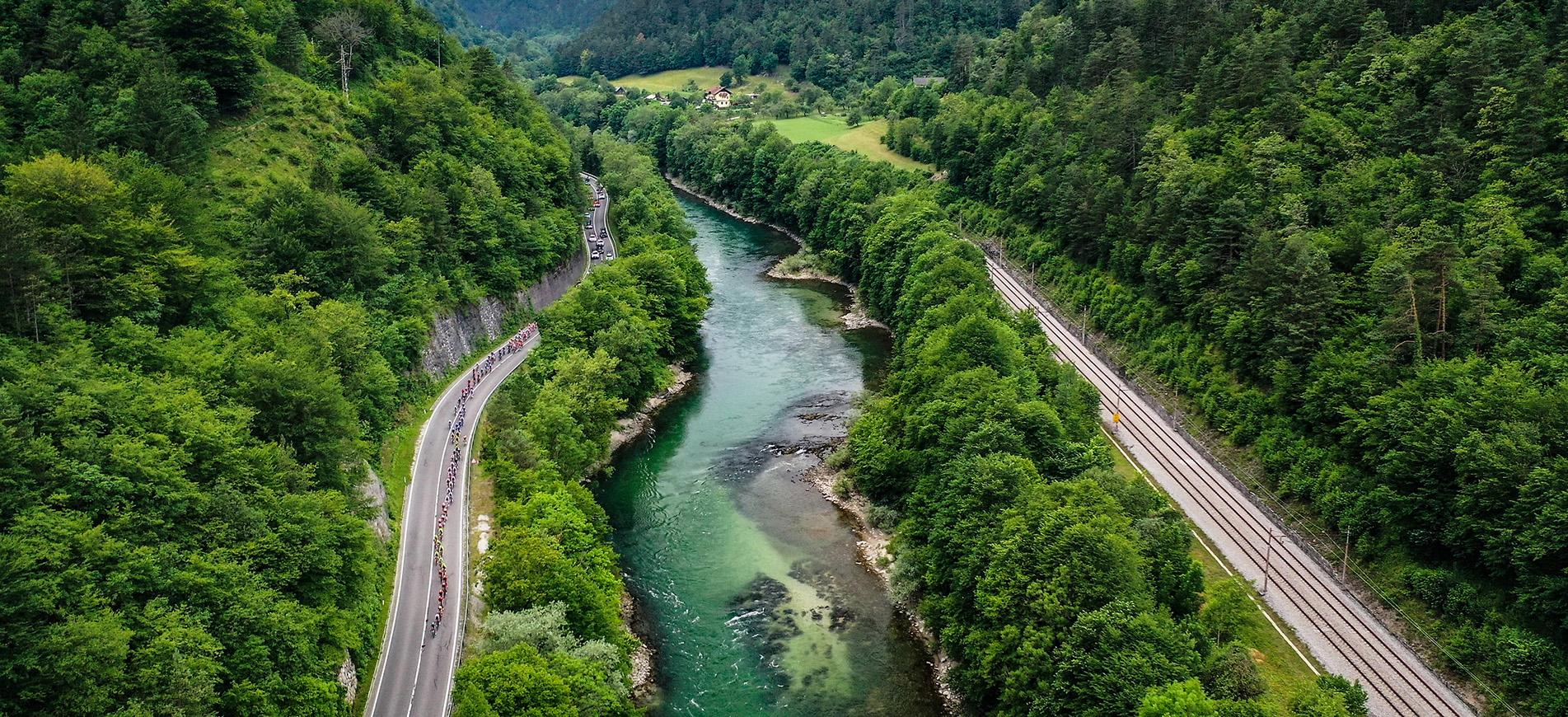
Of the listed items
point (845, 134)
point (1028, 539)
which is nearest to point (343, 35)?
point (1028, 539)

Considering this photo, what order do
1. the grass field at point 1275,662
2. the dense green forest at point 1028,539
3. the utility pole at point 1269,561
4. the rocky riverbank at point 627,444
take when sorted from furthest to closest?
the utility pole at point 1269,561, the rocky riverbank at point 627,444, the grass field at point 1275,662, the dense green forest at point 1028,539

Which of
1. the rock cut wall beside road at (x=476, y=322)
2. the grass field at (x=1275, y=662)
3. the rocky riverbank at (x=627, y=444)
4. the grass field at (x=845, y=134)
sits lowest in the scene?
the grass field at (x=1275, y=662)

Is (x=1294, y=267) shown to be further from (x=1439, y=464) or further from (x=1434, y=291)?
(x=1439, y=464)

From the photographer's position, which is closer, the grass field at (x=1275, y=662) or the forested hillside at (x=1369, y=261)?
the grass field at (x=1275, y=662)

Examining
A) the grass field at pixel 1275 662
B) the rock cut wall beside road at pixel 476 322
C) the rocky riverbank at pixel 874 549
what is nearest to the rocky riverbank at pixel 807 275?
the rock cut wall beside road at pixel 476 322

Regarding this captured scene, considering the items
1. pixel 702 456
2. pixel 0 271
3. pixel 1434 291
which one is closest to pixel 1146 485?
pixel 1434 291

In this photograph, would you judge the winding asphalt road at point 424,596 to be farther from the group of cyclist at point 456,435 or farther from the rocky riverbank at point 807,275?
the rocky riverbank at point 807,275

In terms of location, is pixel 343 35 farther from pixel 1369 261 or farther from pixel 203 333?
pixel 1369 261
